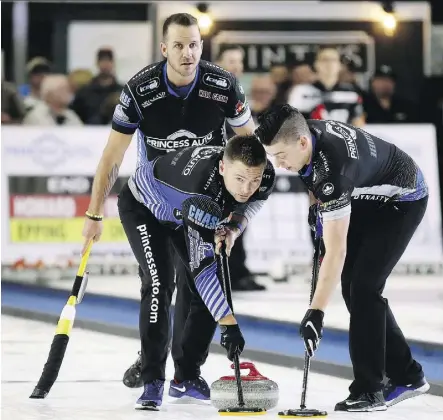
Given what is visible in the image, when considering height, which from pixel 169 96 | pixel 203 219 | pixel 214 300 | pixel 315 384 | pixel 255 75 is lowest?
pixel 315 384

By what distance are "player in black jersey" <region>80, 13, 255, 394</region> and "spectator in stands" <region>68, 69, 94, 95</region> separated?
574cm

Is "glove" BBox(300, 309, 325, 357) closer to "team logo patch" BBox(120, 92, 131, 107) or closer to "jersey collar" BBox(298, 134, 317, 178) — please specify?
"jersey collar" BBox(298, 134, 317, 178)

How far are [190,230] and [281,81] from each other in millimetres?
6069

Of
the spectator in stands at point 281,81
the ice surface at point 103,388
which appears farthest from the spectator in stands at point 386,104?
the ice surface at point 103,388

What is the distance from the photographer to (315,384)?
595cm

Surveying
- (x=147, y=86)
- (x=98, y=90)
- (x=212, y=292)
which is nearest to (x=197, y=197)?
(x=212, y=292)

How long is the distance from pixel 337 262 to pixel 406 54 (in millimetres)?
7816

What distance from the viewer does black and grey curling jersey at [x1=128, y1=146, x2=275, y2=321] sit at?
5.10 meters

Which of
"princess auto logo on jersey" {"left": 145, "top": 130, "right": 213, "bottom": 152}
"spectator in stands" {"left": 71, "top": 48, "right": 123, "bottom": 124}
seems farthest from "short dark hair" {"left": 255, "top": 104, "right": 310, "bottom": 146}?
Result: "spectator in stands" {"left": 71, "top": 48, "right": 123, "bottom": 124}

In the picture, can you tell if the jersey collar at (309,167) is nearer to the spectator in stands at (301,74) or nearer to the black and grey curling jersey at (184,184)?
the black and grey curling jersey at (184,184)

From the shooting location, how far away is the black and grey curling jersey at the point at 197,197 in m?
5.10

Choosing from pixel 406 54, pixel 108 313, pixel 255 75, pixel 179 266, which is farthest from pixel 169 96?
pixel 406 54

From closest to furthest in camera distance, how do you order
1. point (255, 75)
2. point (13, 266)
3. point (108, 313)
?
point (108, 313) < point (13, 266) < point (255, 75)

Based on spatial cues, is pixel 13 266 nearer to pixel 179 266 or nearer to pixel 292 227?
pixel 292 227
